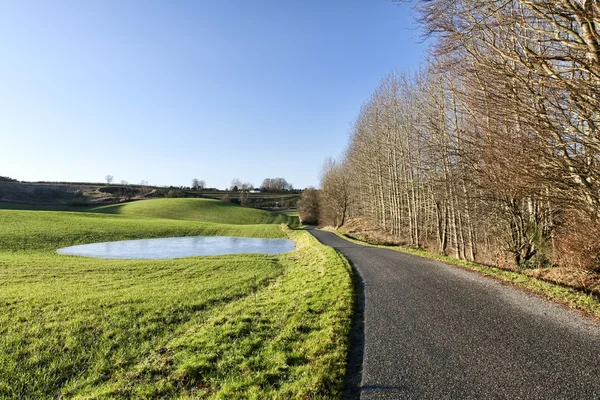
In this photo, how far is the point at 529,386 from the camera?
153 inches

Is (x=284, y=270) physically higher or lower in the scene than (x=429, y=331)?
lower

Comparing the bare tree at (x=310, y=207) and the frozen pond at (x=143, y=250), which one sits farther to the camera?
the bare tree at (x=310, y=207)

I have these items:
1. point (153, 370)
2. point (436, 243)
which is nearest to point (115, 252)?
point (153, 370)

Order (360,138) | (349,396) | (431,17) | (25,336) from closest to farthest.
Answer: (349,396) < (25,336) < (431,17) < (360,138)

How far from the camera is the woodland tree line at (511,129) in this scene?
243 inches

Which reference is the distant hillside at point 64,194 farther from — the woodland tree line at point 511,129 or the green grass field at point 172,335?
the woodland tree line at point 511,129

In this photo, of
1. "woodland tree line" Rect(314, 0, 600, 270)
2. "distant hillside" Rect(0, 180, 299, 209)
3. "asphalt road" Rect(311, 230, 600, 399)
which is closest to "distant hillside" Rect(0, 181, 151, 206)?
"distant hillside" Rect(0, 180, 299, 209)

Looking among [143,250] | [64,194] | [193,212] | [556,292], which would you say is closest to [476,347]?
[556,292]

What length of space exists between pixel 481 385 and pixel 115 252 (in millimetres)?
26474

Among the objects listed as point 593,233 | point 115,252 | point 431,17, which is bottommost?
point 115,252

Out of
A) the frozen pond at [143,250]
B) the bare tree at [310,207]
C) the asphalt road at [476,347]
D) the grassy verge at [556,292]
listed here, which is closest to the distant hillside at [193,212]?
the bare tree at [310,207]

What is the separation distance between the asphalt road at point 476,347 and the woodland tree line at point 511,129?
3.03 m

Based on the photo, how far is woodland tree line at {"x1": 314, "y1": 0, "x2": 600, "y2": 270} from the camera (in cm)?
617

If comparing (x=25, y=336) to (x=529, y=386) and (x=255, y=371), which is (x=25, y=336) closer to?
(x=255, y=371)
